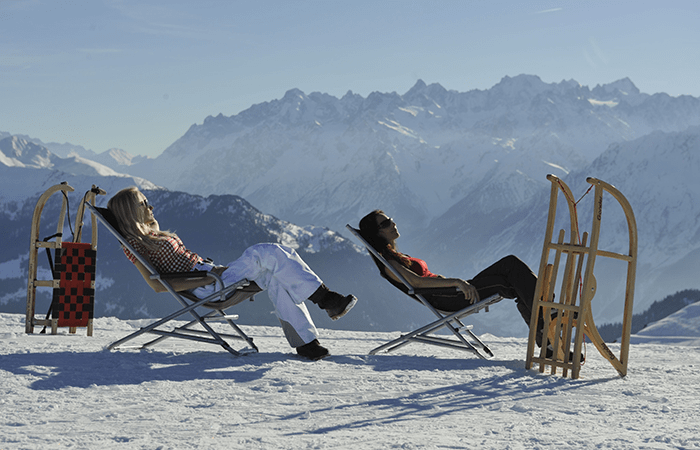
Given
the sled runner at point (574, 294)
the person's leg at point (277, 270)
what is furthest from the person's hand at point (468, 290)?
the person's leg at point (277, 270)

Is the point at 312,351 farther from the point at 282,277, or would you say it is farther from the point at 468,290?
the point at 468,290

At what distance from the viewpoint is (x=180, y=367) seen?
4078 millimetres

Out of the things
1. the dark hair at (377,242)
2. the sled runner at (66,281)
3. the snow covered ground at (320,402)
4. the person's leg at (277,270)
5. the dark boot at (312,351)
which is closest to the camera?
the snow covered ground at (320,402)

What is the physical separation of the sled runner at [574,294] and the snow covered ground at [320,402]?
0.16 metres

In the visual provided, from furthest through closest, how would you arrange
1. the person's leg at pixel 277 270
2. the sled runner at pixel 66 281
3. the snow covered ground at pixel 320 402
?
the sled runner at pixel 66 281 → the person's leg at pixel 277 270 → the snow covered ground at pixel 320 402

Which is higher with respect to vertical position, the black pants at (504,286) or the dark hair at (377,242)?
the dark hair at (377,242)

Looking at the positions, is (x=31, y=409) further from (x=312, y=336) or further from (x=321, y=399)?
(x=312, y=336)

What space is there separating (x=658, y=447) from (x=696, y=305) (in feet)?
70.4

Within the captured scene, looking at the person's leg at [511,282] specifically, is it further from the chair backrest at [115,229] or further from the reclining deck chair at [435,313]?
the chair backrest at [115,229]

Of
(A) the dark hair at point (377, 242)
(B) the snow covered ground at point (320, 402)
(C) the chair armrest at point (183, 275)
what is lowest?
(B) the snow covered ground at point (320, 402)

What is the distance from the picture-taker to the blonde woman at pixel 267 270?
171 inches

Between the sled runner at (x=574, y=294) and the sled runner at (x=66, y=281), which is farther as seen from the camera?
the sled runner at (x=66, y=281)

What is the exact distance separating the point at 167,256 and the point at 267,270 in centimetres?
71

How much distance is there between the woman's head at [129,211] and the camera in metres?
4.54
